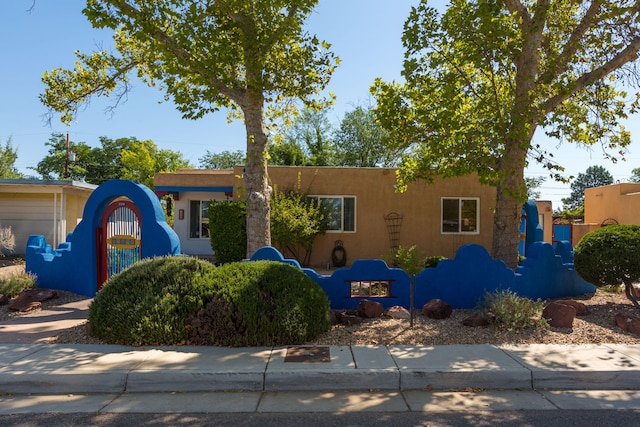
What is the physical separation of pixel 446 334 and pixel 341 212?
849cm

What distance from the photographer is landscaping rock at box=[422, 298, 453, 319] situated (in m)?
7.82

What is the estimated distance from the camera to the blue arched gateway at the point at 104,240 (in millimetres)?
9422

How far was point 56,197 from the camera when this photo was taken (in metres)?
18.0

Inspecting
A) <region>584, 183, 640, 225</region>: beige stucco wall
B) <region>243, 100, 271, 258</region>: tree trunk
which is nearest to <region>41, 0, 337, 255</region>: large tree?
<region>243, 100, 271, 258</region>: tree trunk

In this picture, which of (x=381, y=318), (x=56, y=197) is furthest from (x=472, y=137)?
(x=56, y=197)

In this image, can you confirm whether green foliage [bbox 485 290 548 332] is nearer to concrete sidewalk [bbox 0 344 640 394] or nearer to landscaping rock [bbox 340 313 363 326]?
concrete sidewalk [bbox 0 344 640 394]

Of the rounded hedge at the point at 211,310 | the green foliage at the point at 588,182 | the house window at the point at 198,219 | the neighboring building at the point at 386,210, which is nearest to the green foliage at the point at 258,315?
the rounded hedge at the point at 211,310

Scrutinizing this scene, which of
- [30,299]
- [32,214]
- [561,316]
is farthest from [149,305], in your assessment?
[32,214]

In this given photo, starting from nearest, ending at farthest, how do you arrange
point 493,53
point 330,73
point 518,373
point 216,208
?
1. point 518,373
2. point 493,53
3. point 330,73
4. point 216,208

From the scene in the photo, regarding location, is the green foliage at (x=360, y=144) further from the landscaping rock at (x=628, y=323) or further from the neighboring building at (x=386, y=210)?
the landscaping rock at (x=628, y=323)

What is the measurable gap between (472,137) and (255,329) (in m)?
5.39

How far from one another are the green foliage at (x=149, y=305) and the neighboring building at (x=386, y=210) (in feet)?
26.4

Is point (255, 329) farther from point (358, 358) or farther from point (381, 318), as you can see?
point (381, 318)

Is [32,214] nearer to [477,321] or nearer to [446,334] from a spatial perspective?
[446,334]
